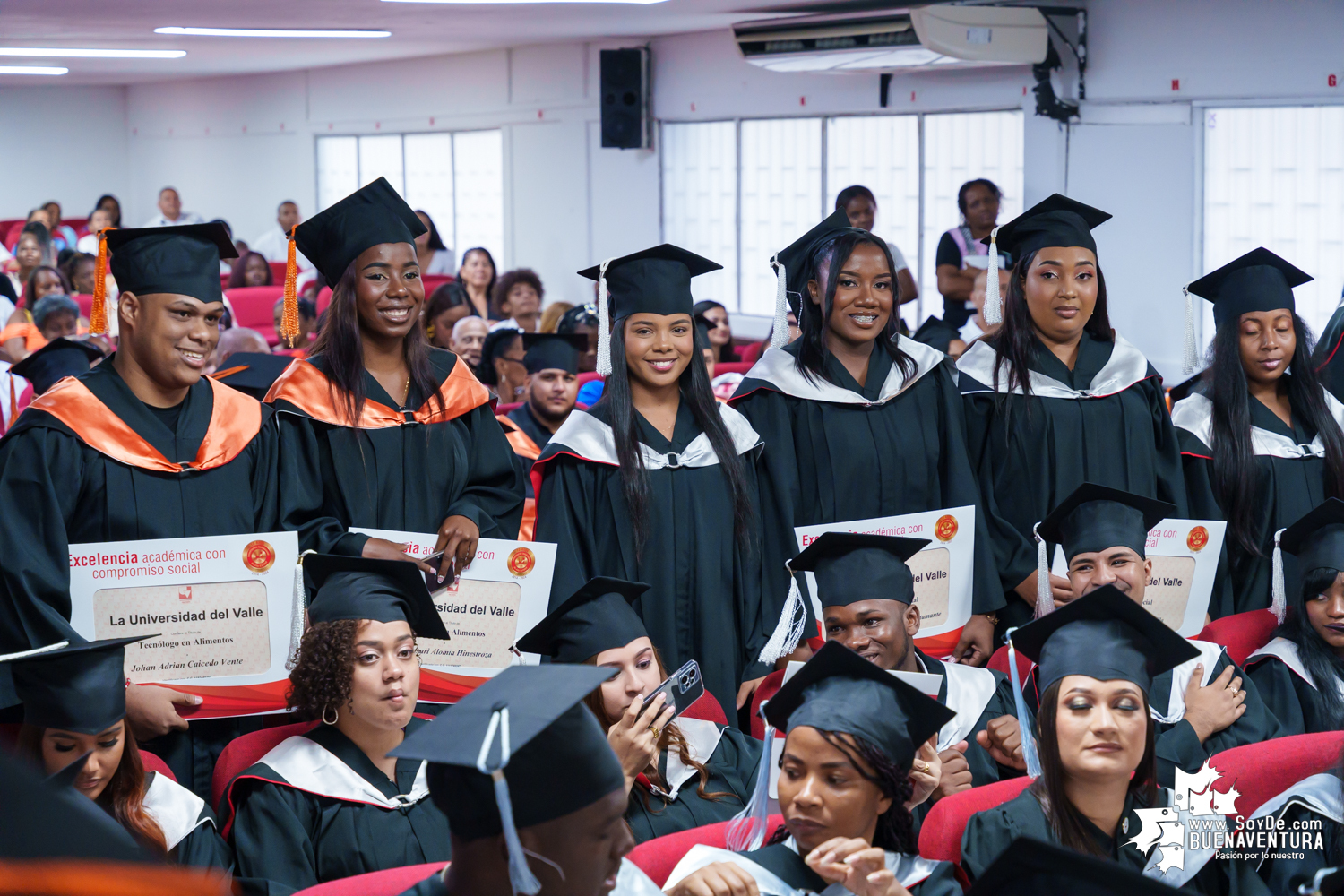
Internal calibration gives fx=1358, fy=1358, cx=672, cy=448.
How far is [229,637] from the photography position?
330 cm

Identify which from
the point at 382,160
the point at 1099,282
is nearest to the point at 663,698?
the point at 1099,282

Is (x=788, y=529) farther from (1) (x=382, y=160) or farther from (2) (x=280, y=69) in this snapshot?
(2) (x=280, y=69)

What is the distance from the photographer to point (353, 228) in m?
3.75

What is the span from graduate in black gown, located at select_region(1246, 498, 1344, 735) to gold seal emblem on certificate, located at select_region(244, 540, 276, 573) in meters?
2.70

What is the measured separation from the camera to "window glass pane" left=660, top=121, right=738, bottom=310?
12.2m

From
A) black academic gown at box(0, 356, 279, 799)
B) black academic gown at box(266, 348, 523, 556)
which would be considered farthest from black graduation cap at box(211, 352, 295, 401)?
black academic gown at box(0, 356, 279, 799)

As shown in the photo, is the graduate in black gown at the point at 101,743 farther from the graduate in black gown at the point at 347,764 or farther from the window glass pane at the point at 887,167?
the window glass pane at the point at 887,167

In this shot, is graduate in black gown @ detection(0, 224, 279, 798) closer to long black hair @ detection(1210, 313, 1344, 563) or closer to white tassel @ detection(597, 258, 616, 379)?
white tassel @ detection(597, 258, 616, 379)

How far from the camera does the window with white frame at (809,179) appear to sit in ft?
32.3

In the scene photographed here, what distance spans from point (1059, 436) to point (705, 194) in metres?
8.60

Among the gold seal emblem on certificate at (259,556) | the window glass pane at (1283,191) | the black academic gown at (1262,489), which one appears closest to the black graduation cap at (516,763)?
the gold seal emblem on certificate at (259,556)

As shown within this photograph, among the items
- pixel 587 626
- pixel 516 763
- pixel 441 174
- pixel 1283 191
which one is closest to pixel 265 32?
pixel 441 174

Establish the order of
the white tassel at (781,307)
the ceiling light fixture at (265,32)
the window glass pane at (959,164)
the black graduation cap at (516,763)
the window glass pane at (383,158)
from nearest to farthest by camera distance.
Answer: the black graduation cap at (516,763) < the white tassel at (781,307) < the window glass pane at (959,164) < the ceiling light fixture at (265,32) < the window glass pane at (383,158)

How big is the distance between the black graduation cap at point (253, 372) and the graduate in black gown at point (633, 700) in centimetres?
203
